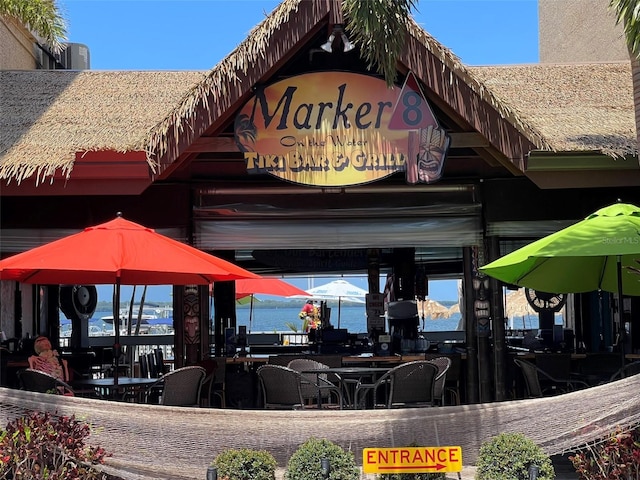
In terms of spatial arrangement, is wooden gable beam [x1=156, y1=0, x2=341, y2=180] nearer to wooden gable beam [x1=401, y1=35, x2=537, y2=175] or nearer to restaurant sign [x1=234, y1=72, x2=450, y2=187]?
restaurant sign [x1=234, y1=72, x2=450, y2=187]

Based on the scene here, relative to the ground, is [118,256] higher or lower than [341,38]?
lower

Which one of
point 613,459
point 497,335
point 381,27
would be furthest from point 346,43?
point 613,459

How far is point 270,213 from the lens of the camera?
37.0 feet

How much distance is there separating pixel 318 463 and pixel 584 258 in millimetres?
4203

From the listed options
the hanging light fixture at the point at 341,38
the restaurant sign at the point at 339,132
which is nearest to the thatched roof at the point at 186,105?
the hanging light fixture at the point at 341,38

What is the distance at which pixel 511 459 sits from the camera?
20.5 feet

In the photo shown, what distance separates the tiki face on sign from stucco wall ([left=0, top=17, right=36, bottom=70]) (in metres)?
5.11

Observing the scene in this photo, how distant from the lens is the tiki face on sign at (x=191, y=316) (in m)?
11.2

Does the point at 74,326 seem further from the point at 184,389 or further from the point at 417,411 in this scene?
the point at 417,411

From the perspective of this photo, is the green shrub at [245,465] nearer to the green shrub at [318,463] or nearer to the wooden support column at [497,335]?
the green shrub at [318,463]

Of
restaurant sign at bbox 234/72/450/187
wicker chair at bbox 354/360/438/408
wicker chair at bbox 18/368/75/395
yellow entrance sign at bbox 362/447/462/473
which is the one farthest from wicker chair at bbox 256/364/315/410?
yellow entrance sign at bbox 362/447/462/473

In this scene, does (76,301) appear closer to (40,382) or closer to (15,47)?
(15,47)

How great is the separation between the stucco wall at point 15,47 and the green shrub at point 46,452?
29.5ft

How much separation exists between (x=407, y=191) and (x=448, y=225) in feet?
2.17
